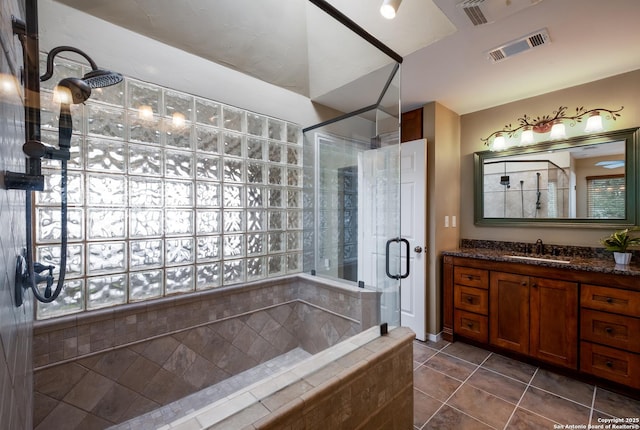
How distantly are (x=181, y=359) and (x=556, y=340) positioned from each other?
8.93 feet

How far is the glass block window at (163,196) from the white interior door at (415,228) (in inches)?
47.0

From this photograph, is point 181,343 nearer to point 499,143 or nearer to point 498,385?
point 498,385

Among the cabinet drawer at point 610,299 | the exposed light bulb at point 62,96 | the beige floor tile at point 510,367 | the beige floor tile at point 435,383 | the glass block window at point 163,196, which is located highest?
the exposed light bulb at point 62,96

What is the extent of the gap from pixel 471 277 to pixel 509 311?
381 mm

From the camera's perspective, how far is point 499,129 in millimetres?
2785

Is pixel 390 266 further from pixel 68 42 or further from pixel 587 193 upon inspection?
pixel 68 42

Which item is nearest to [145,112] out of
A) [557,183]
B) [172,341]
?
[172,341]

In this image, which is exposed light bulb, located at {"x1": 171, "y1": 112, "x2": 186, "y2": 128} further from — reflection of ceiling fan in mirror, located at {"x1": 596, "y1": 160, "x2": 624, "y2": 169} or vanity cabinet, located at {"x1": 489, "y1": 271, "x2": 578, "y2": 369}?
reflection of ceiling fan in mirror, located at {"x1": 596, "y1": 160, "x2": 624, "y2": 169}

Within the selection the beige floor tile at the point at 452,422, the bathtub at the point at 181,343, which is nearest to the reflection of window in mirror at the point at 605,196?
the beige floor tile at the point at 452,422

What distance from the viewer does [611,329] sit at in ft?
6.13

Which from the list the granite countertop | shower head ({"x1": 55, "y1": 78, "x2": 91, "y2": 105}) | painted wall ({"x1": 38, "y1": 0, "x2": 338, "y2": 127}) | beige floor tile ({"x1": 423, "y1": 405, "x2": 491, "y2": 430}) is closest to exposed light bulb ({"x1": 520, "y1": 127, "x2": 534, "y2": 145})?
the granite countertop

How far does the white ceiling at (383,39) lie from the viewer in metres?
1.53

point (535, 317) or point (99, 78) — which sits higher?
point (99, 78)

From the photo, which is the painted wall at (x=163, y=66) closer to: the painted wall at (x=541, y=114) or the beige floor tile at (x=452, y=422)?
the painted wall at (x=541, y=114)
